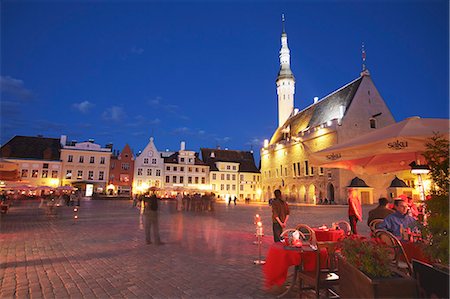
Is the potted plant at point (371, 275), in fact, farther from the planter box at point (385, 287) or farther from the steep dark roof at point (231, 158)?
the steep dark roof at point (231, 158)

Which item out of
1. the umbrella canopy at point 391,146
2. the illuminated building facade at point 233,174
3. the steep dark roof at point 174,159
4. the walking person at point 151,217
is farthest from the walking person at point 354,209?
the steep dark roof at point 174,159

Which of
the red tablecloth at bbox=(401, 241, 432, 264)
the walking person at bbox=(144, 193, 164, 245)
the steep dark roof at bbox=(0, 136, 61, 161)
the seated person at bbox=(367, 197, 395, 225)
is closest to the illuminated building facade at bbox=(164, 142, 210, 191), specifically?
the steep dark roof at bbox=(0, 136, 61, 161)

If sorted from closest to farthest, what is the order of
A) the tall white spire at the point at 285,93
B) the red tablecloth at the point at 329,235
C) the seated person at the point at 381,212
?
1. the red tablecloth at the point at 329,235
2. the seated person at the point at 381,212
3. the tall white spire at the point at 285,93

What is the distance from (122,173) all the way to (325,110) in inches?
1518

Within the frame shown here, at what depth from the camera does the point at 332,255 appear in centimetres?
441

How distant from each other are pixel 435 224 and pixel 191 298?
11.4ft

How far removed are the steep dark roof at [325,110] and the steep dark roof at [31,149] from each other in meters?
42.6

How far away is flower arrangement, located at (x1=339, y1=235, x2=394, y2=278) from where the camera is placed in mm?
3102

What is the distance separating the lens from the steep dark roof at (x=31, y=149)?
49.2 m

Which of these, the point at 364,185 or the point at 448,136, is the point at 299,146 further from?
the point at 448,136

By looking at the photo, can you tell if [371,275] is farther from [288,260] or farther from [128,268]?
[128,268]

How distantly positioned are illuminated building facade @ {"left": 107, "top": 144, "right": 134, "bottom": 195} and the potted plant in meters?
55.8

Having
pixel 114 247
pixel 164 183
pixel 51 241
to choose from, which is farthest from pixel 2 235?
Answer: pixel 164 183

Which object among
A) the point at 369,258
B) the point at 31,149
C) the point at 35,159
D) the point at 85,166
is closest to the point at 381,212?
the point at 369,258
